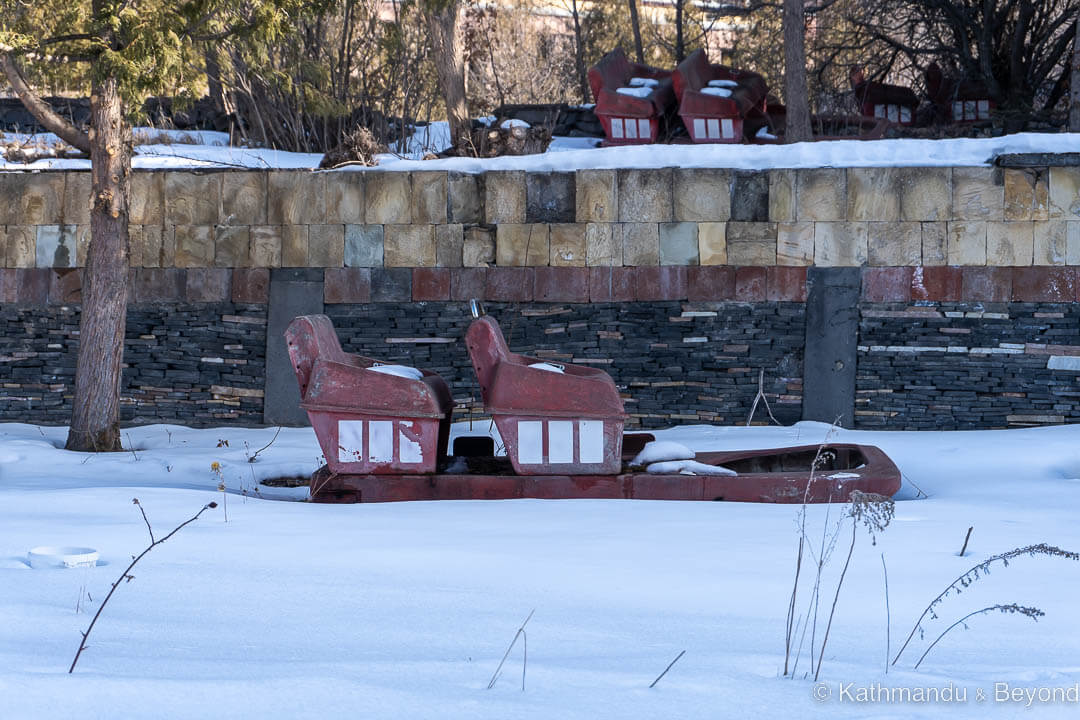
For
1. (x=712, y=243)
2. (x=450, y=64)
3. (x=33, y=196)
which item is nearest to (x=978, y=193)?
(x=712, y=243)

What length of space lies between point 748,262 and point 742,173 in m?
0.78

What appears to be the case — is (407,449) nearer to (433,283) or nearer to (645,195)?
(433,283)

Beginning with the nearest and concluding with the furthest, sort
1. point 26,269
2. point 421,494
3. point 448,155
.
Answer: point 421,494, point 26,269, point 448,155

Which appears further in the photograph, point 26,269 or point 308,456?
point 26,269

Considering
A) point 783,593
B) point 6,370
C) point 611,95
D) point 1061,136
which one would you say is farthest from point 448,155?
point 783,593

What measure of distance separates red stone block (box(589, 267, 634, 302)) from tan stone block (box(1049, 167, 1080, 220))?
11.7 ft

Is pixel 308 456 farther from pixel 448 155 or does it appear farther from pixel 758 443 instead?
pixel 448 155

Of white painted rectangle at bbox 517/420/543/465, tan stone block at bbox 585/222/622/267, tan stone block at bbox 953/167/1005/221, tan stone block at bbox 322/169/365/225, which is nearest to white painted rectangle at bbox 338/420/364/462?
white painted rectangle at bbox 517/420/543/465

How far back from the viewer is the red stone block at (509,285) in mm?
9773

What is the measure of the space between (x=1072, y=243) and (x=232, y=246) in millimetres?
7337

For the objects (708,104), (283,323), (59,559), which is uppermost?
(708,104)

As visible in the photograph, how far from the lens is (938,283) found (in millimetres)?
9250

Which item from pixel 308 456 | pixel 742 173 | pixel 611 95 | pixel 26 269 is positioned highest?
pixel 611 95

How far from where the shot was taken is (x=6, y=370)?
10.3 m
